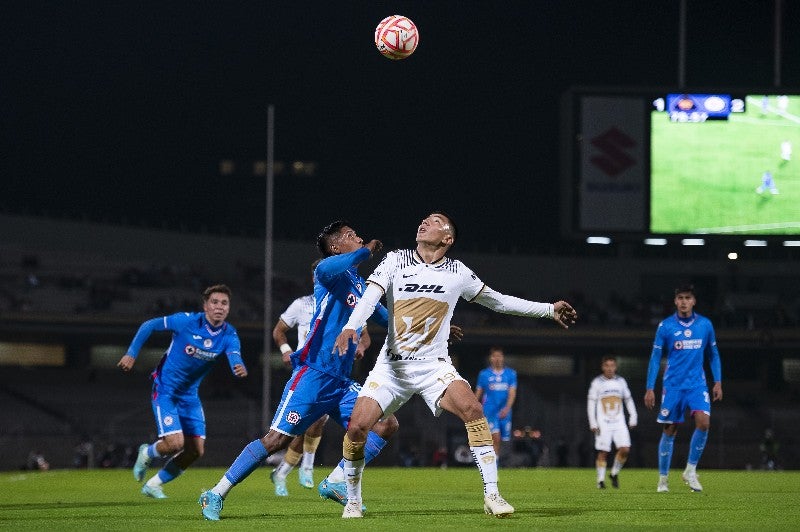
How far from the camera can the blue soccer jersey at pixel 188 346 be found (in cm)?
1446

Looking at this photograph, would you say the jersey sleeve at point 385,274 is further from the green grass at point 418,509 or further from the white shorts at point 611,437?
the white shorts at point 611,437

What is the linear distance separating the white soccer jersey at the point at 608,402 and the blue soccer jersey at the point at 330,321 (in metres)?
11.1

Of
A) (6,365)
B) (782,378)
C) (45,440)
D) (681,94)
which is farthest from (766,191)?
(6,365)

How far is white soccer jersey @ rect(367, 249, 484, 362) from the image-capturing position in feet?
33.4

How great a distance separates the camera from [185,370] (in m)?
14.6

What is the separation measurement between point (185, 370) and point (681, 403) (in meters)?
6.41

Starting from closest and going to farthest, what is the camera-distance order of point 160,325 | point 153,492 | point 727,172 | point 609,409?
point 160,325, point 153,492, point 609,409, point 727,172

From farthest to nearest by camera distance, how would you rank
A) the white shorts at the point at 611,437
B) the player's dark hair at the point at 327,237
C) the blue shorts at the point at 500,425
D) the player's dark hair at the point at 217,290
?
the blue shorts at the point at 500,425, the white shorts at the point at 611,437, the player's dark hair at the point at 217,290, the player's dark hair at the point at 327,237

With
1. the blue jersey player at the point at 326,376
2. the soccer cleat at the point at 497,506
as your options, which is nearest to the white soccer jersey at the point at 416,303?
the blue jersey player at the point at 326,376

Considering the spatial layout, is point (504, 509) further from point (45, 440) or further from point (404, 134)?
point (404, 134)

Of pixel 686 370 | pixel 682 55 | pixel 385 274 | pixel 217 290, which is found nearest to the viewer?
pixel 385 274

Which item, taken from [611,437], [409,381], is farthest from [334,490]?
[611,437]

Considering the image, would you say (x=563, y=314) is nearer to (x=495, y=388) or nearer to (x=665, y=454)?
(x=665, y=454)

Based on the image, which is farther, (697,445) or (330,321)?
(697,445)
